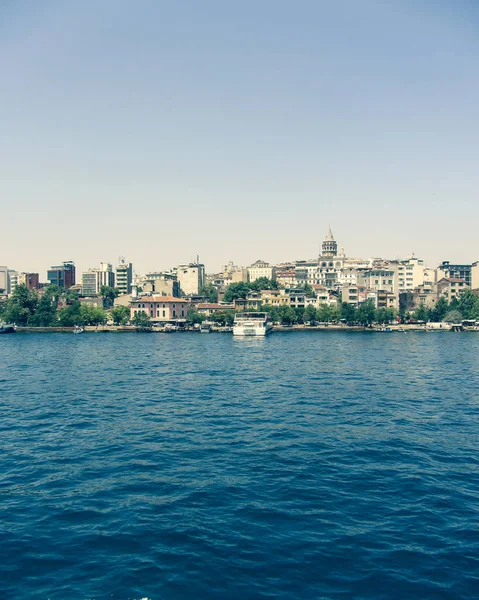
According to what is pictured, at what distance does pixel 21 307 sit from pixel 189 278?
62.3 meters

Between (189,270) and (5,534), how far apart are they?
15750 centimetres

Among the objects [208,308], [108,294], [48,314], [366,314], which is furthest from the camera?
[108,294]

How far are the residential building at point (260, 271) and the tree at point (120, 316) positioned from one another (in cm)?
6438

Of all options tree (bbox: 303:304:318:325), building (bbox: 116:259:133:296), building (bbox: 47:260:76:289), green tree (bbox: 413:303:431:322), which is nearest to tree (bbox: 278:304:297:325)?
tree (bbox: 303:304:318:325)

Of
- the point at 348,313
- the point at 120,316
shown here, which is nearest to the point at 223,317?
the point at 120,316

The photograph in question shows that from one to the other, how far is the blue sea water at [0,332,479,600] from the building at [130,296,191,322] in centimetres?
8392

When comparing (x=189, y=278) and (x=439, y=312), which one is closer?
(x=439, y=312)

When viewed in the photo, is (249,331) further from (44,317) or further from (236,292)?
(44,317)

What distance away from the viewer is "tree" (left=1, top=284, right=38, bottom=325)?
382 ft

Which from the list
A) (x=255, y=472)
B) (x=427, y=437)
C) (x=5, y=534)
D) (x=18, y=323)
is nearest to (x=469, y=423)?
(x=427, y=437)

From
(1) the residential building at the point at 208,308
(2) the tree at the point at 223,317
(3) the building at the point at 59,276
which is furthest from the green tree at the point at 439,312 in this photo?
(3) the building at the point at 59,276

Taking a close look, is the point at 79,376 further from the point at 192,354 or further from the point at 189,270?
the point at 189,270

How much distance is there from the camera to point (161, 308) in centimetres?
12169

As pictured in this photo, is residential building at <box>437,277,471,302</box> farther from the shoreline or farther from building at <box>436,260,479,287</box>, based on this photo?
the shoreline
